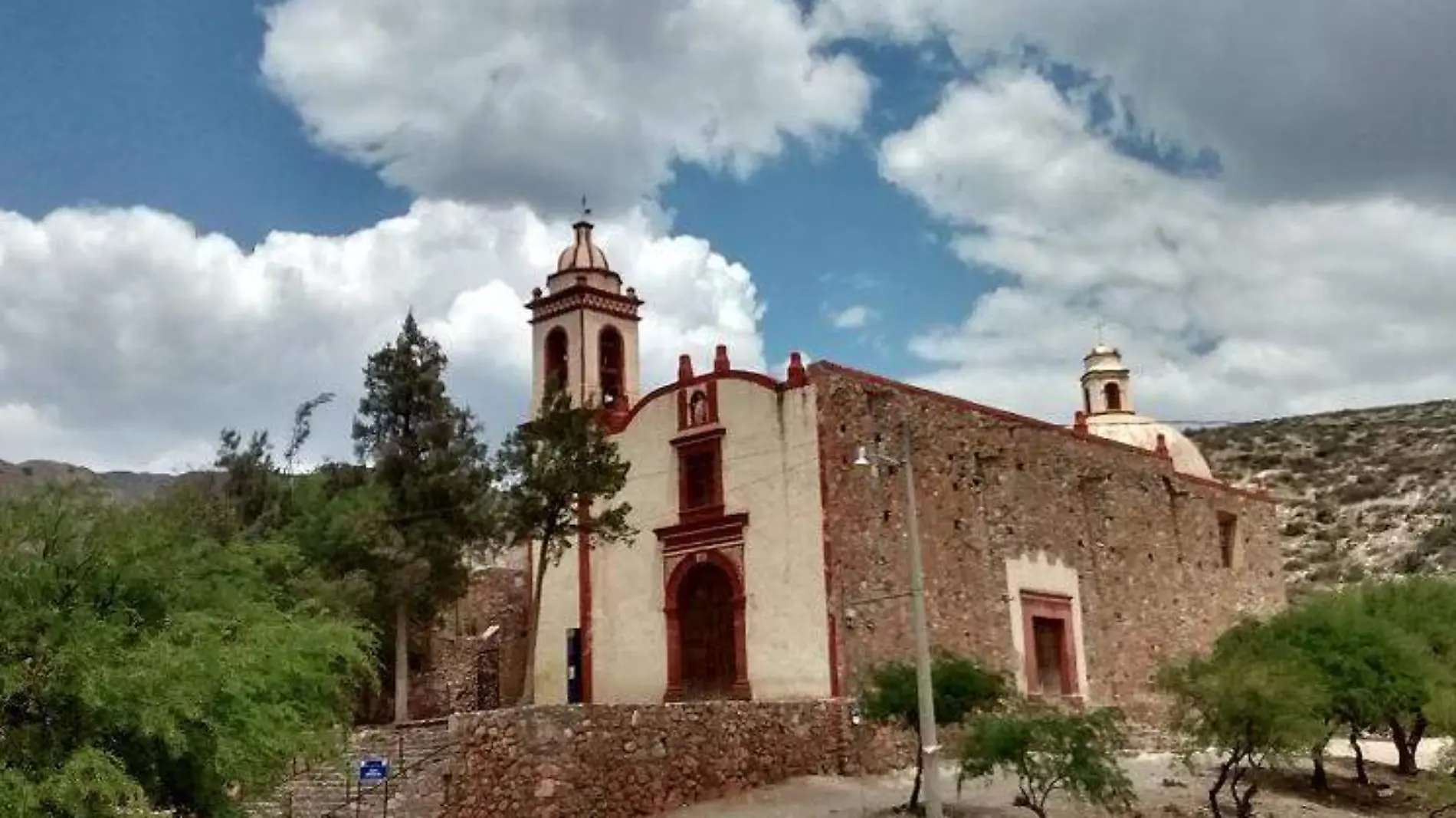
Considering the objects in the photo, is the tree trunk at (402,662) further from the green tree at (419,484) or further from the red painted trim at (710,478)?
the red painted trim at (710,478)

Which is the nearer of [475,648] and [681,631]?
[681,631]

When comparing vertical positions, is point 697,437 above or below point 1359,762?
above

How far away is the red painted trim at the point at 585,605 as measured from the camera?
30141mm

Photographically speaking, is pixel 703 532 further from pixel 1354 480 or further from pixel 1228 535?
pixel 1354 480

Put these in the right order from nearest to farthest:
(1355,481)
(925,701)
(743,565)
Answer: (925,701)
(743,565)
(1355,481)

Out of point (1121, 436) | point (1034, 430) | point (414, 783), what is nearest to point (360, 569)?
point (414, 783)

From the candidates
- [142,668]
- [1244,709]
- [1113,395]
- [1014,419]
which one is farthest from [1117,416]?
[142,668]

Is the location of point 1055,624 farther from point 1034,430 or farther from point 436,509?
point 436,509

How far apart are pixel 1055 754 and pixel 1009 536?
1144 cm

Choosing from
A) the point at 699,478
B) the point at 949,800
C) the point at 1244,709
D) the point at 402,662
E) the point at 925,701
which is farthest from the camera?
the point at 699,478

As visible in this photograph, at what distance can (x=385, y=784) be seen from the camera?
71.4 feet

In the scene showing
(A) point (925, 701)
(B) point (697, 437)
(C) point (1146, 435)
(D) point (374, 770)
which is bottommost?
(D) point (374, 770)

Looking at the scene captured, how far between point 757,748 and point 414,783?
5683mm

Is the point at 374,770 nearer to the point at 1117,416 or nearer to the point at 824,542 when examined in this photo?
the point at 824,542
